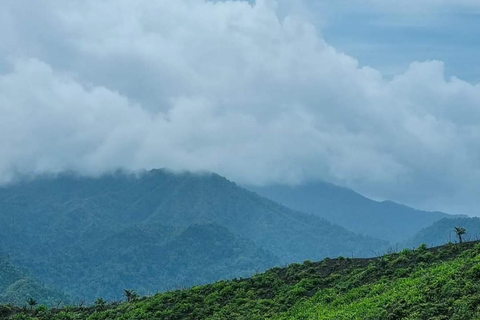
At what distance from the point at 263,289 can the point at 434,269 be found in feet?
57.3

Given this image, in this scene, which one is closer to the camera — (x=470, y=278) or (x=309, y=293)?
(x=470, y=278)

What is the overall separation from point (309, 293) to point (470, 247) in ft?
48.0

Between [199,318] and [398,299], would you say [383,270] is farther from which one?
[199,318]

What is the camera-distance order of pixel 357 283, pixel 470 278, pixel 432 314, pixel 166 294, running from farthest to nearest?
pixel 166 294
pixel 357 283
pixel 470 278
pixel 432 314

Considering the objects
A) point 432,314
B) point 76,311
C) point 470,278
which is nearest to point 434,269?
point 470,278

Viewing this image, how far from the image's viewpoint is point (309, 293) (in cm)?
5641

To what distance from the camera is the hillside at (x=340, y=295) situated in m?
41.3

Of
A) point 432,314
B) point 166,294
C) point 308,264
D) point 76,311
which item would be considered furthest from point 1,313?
point 432,314

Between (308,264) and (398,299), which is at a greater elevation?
(308,264)

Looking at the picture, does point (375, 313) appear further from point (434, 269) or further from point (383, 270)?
point (383, 270)

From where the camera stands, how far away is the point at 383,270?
56.6 m

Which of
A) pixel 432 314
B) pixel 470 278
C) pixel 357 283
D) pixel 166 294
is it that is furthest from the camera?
pixel 166 294

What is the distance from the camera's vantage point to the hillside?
136ft

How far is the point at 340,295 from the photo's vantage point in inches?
2068
